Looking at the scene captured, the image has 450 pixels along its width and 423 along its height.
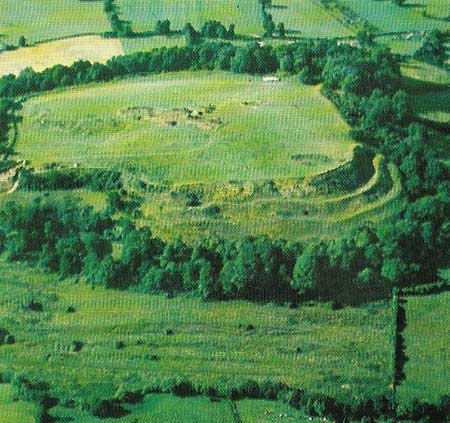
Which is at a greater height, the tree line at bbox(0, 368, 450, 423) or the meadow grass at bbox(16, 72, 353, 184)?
the meadow grass at bbox(16, 72, 353, 184)

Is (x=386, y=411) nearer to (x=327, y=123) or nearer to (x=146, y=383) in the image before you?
(x=146, y=383)

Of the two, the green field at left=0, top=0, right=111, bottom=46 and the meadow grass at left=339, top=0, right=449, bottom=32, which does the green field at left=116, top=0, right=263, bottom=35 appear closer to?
the green field at left=0, top=0, right=111, bottom=46

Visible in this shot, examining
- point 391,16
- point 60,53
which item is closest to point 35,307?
point 60,53

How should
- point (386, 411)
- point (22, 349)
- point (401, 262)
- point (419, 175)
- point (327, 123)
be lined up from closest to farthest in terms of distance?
point (386, 411) < point (22, 349) < point (401, 262) < point (419, 175) < point (327, 123)

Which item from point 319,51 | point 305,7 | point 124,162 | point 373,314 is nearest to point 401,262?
point 373,314

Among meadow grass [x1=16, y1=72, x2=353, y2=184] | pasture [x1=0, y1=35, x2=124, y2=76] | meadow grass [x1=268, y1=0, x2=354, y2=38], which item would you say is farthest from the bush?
meadow grass [x1=268, y1=0, x2=354, y2=38]

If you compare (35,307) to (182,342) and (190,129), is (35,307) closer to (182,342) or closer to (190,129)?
(182,342)

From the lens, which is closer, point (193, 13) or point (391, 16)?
point (391, 16)
